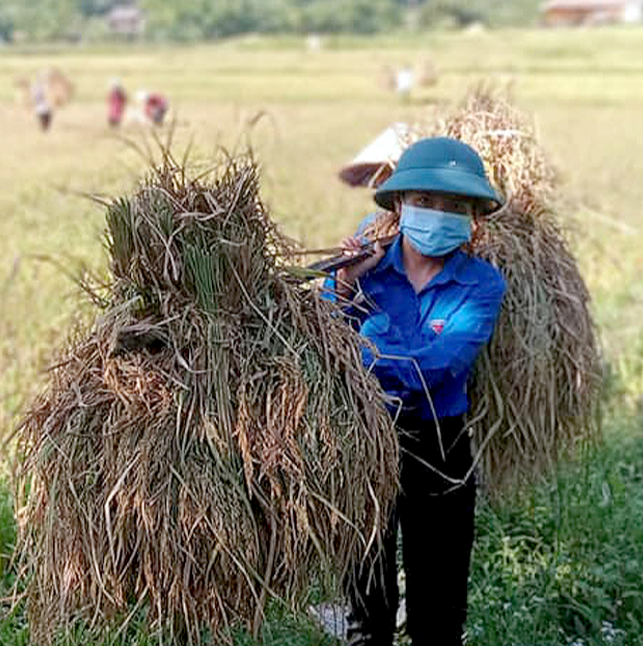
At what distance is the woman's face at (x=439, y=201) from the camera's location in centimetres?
339

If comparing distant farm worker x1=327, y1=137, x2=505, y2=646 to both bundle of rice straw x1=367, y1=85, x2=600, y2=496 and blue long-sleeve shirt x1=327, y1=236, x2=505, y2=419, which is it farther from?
bundle of rice straw x1=367, y1=85, x2=600, y2=496

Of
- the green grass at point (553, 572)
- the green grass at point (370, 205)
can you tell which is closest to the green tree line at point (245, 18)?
the green grass at point (370, 205)

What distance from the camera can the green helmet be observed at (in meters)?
3.32

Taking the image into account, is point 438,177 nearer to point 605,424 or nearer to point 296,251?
point 296,251

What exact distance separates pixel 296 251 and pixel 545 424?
1.65 meters

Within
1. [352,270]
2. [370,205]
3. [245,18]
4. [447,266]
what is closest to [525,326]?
[447,266]

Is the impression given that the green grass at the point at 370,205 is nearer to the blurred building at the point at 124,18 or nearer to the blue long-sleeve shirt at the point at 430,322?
the blue long-sleeve shirt at the point at 430,322

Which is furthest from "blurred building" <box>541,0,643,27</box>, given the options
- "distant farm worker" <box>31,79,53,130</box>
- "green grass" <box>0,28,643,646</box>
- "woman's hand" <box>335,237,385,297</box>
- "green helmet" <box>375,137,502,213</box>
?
"woman's hand" <box>335,237,385,297</box>

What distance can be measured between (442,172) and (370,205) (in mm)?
11050

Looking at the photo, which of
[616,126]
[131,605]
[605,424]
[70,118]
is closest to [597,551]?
[605,424]

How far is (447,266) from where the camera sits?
3391 mm

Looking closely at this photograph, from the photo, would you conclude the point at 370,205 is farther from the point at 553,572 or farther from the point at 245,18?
the point at 245,18

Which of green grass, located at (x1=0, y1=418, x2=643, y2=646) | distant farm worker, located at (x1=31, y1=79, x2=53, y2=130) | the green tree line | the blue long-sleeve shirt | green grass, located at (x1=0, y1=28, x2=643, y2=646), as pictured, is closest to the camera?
the blue long-sleeve shirt

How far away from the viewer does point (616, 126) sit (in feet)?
84.0
